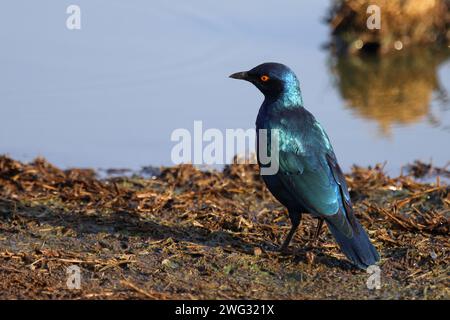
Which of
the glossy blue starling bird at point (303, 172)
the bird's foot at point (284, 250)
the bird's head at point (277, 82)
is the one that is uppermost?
the bird's head at point (277, 82)

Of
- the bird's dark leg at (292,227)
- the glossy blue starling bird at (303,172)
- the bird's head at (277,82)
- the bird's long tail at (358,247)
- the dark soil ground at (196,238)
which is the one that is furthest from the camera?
the bird's head at (277,82)

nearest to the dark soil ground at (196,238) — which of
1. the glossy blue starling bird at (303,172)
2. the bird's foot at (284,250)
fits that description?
the bird's foot at (284,250)

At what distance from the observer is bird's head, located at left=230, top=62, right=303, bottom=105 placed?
6.71 metres

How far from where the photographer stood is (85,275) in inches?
223

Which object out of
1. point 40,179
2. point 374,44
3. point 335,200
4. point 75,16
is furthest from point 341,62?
point 335,200

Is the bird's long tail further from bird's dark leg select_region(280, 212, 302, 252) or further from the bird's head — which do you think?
the bird's head

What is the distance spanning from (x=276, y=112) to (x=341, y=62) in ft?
A: 17.9

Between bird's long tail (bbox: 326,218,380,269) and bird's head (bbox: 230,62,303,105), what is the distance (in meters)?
1.08

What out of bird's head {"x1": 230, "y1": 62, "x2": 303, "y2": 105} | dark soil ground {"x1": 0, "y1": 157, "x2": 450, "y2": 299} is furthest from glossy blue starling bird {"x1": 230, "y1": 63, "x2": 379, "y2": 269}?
dark soil ground {"x1": 0, "y1": 157, "x2": 450, "y2": 299}

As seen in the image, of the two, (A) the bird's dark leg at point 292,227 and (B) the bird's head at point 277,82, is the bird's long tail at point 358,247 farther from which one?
(B) the bird's head at point 277,82

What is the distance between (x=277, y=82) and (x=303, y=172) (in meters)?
0.80

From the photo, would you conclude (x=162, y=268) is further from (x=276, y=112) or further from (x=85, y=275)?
(x=276, y=112)

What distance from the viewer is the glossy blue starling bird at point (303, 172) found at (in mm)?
5969
